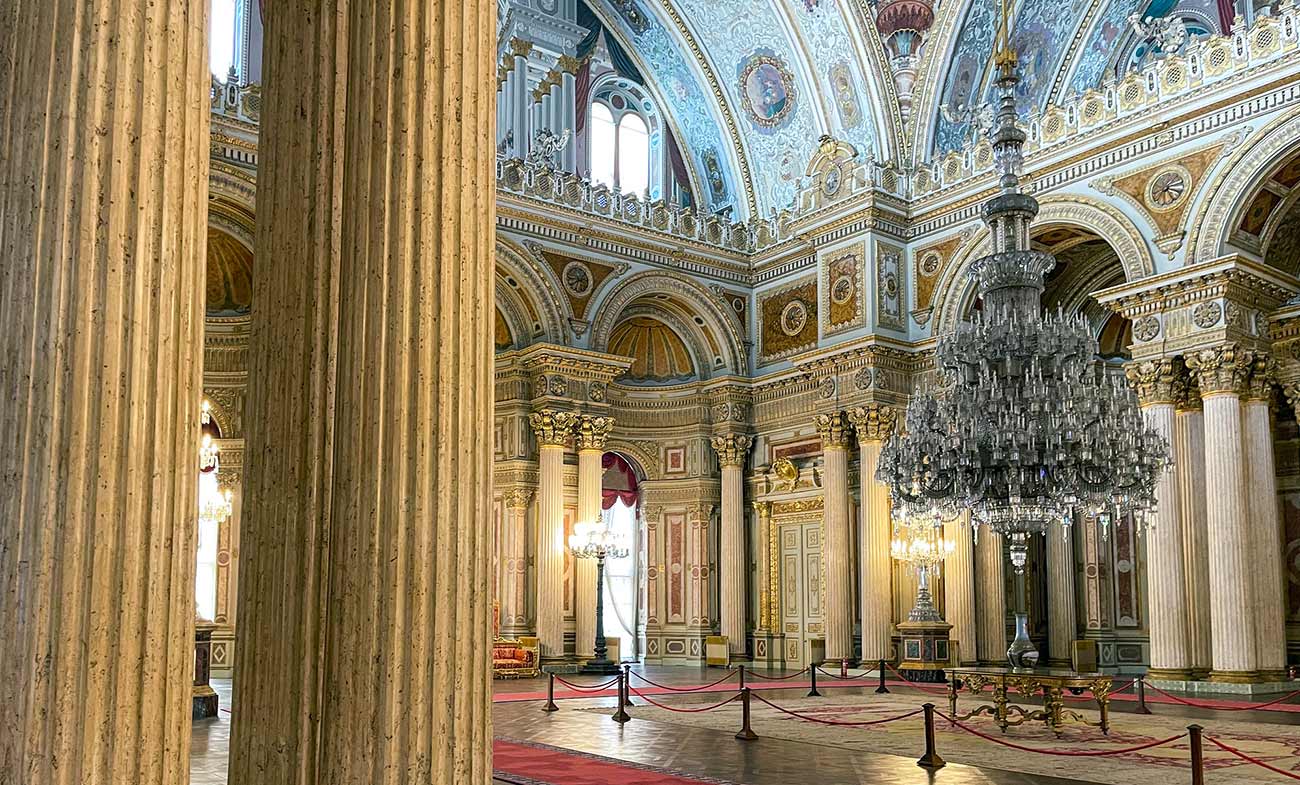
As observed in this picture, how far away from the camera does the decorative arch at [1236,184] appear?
562 inches

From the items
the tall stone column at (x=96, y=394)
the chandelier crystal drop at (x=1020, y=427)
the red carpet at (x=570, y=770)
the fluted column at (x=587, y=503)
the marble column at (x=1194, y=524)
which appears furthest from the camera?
the fluted column at (x=587, y=503)

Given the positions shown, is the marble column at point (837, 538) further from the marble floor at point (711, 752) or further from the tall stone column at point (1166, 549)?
the marble floor at point (711, 752)

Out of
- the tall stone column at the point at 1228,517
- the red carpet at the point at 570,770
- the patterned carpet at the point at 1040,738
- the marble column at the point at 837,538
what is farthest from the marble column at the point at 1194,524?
the red carpet at the point at 570,770

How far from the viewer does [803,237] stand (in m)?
19.9

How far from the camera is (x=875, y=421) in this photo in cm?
1842

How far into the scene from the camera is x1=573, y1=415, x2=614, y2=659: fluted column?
1919 cm

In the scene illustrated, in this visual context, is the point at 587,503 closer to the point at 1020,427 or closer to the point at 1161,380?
the point at 1161,380

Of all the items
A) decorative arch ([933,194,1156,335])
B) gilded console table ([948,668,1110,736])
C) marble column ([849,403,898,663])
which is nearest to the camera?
gilded console table ([948,668,1110,736])

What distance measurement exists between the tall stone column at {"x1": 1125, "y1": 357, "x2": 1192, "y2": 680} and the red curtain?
943 cm

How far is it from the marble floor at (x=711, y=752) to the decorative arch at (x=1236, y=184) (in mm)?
5613

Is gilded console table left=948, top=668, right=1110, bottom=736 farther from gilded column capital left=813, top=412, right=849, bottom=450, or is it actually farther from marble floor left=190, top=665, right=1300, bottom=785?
gilded column capital left=813, top=412, right=849, bottom=450

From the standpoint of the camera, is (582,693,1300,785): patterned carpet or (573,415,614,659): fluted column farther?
(573,415,614,659): fluted column

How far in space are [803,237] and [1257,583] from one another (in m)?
8.59

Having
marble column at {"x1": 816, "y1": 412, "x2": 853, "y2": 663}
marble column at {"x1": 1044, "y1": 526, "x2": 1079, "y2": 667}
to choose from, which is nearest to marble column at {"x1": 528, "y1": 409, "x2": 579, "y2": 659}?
marble column at {"x1": 816, "y1": 412, "x2": 853, "y2": 663}
